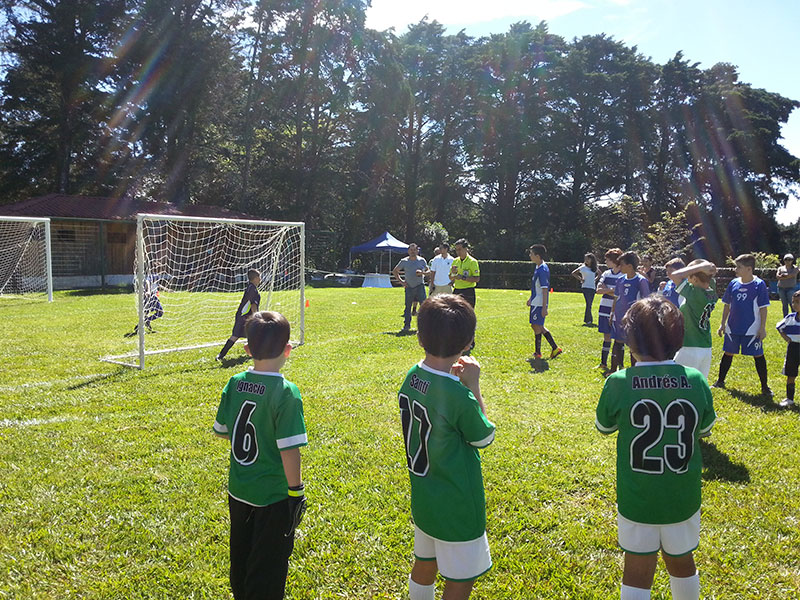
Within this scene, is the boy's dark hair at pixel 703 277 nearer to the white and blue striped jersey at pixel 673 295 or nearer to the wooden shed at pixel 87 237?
the white and blue striped jersey at pixel 673 295

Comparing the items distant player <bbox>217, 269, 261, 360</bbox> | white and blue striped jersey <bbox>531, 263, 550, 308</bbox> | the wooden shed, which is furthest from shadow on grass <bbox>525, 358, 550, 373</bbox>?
the wooden shed

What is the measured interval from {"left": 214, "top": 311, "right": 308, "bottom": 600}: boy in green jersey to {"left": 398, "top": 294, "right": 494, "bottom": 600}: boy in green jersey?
0.57 m

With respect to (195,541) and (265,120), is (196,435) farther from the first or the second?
(265,120)

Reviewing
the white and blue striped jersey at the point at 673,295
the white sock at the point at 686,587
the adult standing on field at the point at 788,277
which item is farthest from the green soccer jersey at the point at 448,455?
the adult standing on field at the point at 788,277

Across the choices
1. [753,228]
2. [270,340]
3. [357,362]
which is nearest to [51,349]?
[357,362]

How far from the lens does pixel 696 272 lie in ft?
17.7

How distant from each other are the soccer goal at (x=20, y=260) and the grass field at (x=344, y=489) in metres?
16.9

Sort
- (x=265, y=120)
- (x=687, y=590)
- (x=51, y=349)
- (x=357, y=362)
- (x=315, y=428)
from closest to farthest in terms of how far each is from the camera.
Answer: (x=687, y=590) → (x=315, y=428) → (x=357, y=362) → (x=51, y=349) → (x=265, y=120)

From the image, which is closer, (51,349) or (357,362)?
(357,362)

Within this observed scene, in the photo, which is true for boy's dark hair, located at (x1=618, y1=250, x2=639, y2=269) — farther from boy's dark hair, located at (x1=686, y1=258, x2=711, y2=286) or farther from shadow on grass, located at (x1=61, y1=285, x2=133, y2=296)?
shadow on grass, located at (x1=61, y1=285, x2=133, y2=296)

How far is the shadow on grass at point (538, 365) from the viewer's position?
878 cm

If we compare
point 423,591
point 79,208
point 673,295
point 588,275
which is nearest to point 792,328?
point 673,295

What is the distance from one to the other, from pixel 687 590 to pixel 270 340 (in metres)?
2.26

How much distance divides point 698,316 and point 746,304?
1.86 m
